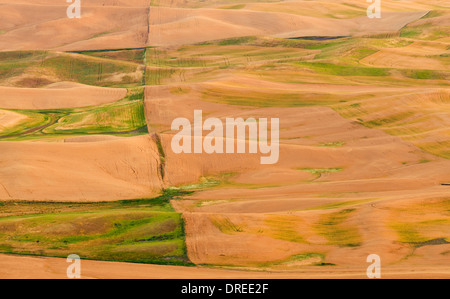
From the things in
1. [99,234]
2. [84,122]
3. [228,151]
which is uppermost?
[84,122]

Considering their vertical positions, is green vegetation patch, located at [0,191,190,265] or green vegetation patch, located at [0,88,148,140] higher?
green vegetation patch, located at [0,88,148,140]

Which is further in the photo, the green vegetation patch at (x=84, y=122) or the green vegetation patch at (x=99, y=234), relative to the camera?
the green vegetation patch at (x=84, y=122)

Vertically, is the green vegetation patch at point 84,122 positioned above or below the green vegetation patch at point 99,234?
above

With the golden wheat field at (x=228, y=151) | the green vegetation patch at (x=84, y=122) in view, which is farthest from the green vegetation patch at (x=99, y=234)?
the green vegetation patch at (x=84, y=122)

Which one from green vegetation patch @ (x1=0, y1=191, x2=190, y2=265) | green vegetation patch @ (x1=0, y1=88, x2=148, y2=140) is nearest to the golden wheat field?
green vegetation patch @ (x1=0, y1=191, x2=190, y2=265)

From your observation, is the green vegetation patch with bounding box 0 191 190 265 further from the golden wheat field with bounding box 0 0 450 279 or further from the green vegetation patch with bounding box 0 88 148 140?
the green vegetation patch with bounding box 0 88 148 140

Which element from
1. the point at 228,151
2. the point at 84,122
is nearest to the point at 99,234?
the point at 228,151

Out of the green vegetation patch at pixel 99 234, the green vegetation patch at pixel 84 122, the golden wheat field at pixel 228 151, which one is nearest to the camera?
the green vegetation patch at pixel 99 234

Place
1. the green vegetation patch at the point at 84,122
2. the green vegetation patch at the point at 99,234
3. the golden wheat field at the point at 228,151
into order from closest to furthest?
the green vegetation patch at the point at 99,234
the golden wheat field at the point at 228,151
the green vegetation patch at the point at 84,122

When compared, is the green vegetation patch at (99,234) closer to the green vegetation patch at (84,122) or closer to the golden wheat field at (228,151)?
the golden wheat field at (228,151)

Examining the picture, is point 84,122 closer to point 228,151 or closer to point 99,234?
point 228,151
